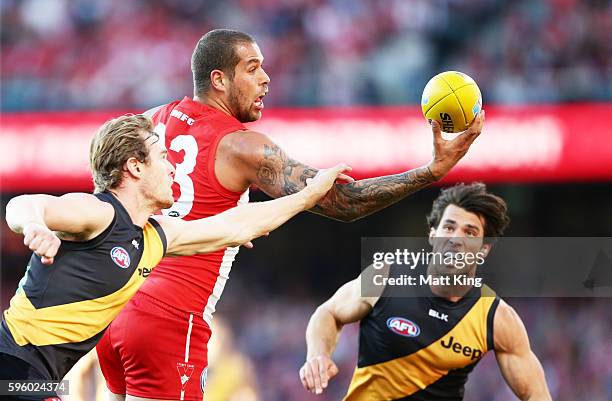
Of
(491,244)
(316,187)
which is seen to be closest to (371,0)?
(491,244)

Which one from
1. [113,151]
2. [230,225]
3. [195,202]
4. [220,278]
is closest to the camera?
[113,151]

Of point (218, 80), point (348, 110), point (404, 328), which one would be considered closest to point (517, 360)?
point (404, 328)

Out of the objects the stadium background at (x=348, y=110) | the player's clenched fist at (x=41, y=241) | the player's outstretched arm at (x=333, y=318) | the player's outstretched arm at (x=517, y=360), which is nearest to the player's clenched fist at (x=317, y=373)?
the player's outstretched arm at (x=333, y=318)

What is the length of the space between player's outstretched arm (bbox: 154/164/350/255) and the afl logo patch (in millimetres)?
349

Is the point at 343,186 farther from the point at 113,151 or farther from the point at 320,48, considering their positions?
the point at 320,48

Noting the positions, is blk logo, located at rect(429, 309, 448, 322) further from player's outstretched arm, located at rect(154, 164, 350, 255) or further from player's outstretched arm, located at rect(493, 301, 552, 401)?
player's outstretched arm, located at rect(154, 164, 350, 255)

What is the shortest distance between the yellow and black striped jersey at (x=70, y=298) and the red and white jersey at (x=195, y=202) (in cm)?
92

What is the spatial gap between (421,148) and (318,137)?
4.37ft

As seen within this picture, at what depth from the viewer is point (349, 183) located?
5.82m

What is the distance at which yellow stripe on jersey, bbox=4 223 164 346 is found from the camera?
4539 mm

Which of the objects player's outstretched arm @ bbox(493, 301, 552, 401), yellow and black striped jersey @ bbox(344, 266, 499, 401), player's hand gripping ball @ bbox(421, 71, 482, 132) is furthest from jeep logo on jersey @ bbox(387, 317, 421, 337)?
player's hand gripping ball @ bbox(421, 71, 482, 132)

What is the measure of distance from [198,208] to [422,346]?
6.10 ft

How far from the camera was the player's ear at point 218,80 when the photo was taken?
237 inches

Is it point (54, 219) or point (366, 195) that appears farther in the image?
point (366, 195)
